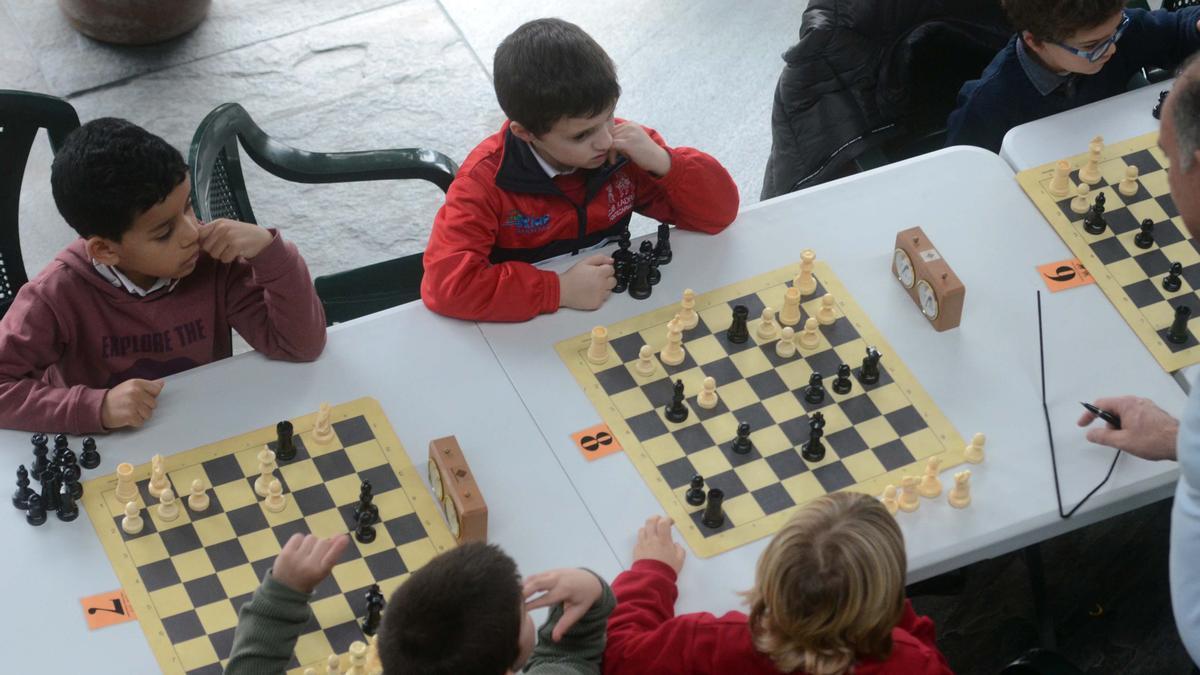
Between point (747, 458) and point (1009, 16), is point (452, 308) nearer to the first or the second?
point (747, 458)

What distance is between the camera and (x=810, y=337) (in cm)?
290

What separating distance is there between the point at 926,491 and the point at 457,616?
98 centimetres

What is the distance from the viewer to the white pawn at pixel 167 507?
256 centimetres

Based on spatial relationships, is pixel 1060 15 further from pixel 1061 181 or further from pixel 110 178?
pixel 110 178

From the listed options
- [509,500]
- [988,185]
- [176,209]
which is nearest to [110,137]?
[176,209]

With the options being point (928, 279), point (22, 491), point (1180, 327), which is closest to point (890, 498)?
point (928, 279)

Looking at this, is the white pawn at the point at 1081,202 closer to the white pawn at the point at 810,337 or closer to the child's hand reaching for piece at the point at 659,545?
the white pawn at the point at 810,337

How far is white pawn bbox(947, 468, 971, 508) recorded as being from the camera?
103 inches

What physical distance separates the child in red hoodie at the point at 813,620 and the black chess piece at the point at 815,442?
16.2 inches

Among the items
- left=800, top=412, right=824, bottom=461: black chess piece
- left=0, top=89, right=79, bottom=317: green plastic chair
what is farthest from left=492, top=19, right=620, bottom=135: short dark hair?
left=0, top=89, right=79, bottom=317: green plastic chair

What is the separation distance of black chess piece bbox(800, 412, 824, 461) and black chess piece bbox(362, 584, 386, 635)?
81 centimetres

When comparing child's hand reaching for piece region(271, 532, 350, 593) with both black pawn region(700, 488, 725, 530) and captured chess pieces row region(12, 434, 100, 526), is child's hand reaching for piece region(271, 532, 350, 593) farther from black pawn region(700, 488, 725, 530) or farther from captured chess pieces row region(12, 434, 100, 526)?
black pawn region(700, 488, 725, 530)

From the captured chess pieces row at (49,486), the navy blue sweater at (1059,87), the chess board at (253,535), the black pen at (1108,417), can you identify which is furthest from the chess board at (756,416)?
the captured chess pieces row at (49,486)

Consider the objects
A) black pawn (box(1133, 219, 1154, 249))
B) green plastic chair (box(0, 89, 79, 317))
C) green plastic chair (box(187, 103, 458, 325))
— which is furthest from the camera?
green plastic chair (box(187, 103, 458, 325))
